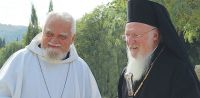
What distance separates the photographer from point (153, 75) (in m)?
5.93

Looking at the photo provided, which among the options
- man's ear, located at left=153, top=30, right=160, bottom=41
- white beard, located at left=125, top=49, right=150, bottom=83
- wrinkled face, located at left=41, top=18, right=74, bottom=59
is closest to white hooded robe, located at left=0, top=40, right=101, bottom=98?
wrinkled face, located at left=41, top=18, right=74, bottom=59

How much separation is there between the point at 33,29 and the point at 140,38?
45791 mm

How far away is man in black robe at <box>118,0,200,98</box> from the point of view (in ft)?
18.7

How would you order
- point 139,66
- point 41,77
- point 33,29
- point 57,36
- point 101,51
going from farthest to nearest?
point 33,29 < point 101,51 < point 41,77 < point 57,36 < point 139,66

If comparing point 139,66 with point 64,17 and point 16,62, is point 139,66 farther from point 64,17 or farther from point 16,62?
point 16,62

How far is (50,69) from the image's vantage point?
690 centimetres

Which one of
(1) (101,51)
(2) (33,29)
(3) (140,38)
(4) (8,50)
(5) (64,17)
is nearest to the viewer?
(3) (140,38)

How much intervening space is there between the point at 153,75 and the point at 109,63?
89.6ft

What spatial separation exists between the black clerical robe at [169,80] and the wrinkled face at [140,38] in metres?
0.11

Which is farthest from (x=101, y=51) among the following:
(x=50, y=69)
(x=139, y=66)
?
(x=139, y=66)

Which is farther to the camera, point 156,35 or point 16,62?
point 16,62

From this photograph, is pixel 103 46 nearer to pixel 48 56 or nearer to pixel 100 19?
pixel 100 19

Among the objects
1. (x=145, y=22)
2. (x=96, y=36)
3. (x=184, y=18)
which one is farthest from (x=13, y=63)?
(x=96, y=36)

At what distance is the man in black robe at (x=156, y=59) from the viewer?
569 cm
